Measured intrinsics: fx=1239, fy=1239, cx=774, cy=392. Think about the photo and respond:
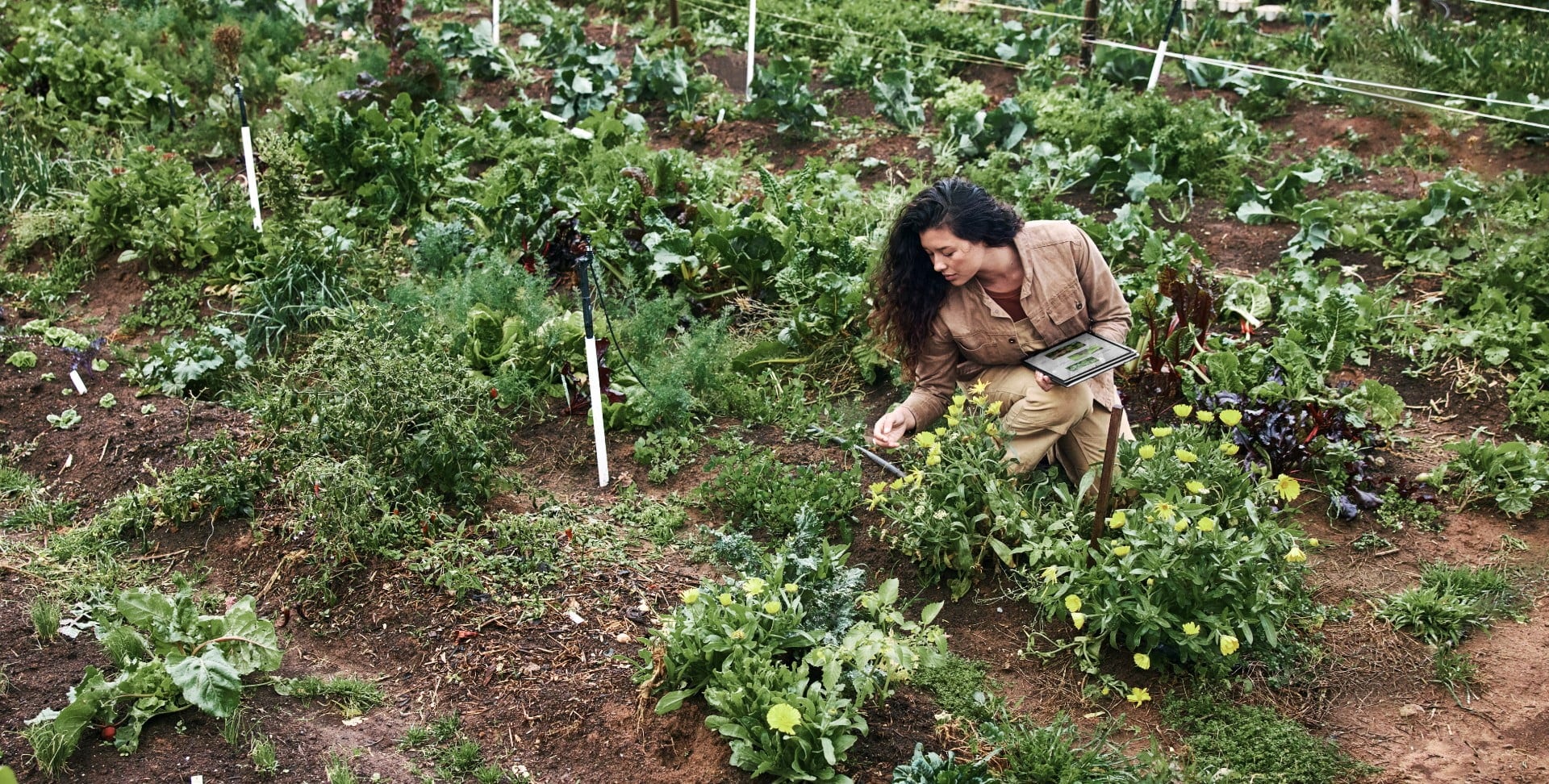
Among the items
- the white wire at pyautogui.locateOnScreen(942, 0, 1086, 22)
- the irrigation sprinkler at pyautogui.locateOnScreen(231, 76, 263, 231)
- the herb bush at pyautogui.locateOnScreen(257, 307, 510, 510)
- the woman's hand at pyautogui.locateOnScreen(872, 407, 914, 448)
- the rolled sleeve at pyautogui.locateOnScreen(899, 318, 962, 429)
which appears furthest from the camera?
the white wire at pyautogui.locateOnScreen(942, 0, 1086, 22)

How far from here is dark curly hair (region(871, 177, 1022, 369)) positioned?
4.32m

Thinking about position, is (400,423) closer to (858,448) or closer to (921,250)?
(858,448)

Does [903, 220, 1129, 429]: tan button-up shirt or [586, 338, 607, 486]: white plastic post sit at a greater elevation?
[903, 220, 1129, 429]: tan button-up shirt

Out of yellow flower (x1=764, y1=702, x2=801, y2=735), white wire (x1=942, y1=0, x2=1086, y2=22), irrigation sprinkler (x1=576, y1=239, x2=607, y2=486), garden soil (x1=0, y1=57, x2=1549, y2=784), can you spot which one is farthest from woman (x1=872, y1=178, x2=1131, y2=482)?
white wire (x1=942, y1=0, x2=1086, y2=22)

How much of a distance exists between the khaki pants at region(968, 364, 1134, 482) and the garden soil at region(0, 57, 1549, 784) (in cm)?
54

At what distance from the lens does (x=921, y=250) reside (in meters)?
4.50

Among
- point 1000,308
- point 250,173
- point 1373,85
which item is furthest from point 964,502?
point 1373,85

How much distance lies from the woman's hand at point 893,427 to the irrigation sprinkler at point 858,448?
168mm

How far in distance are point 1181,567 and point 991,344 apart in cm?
119

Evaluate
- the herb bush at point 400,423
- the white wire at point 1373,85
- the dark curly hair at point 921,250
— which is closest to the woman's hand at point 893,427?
the dark curly hair at point 921,250

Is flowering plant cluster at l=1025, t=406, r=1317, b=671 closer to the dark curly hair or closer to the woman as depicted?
the woman

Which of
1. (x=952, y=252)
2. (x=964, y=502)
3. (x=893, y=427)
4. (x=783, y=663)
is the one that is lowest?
(x=783, y=663)

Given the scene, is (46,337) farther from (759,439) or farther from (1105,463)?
(1105,463)

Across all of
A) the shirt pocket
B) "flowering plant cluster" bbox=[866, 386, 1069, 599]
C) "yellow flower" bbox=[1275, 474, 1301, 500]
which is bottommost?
"flowering plant cluster" bbox=[866, 386, 1069, 599]
